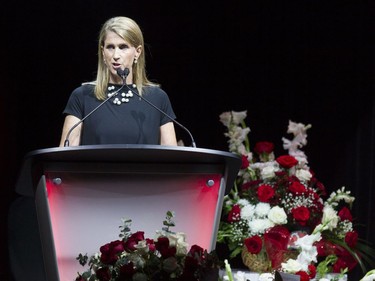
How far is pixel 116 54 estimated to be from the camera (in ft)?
8.21

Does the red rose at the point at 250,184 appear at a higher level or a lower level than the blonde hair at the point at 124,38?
lower

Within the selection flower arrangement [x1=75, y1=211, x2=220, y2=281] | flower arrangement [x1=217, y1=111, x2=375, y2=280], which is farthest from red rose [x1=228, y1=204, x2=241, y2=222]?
flower arrangement [x1=75, y1=211, x2=220, y2=281]

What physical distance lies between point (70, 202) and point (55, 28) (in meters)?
2.47

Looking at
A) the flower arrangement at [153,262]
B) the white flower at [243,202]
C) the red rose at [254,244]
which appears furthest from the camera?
the white flower at [243,202]

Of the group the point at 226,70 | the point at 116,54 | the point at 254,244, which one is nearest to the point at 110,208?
the point at 116,54

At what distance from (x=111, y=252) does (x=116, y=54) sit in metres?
1.13

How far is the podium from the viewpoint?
68.3 inches

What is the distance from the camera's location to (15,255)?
2312mm

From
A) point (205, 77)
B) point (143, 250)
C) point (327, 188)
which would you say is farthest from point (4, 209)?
point (143, 250)

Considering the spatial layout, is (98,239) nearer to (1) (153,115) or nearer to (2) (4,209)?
(1) (153,115)

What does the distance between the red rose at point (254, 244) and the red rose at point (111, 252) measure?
4.57 ft

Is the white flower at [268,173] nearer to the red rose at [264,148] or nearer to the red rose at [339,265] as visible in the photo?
the red rose at [264,148]

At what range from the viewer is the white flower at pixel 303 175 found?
10.9 ft

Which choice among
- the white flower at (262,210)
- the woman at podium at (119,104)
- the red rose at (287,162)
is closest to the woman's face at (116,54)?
the woman at podium at (119,104)
